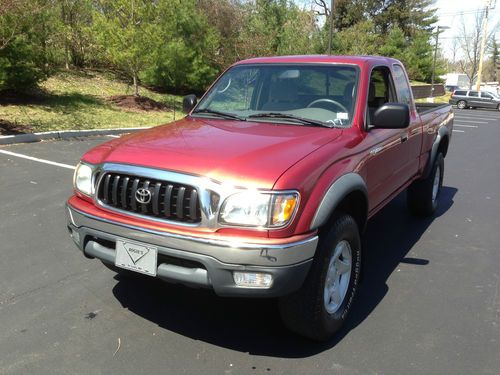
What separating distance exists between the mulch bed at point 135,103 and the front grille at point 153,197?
12009 mm

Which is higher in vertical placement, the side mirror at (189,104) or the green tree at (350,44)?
the green tree at (350,44)

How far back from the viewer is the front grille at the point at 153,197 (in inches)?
101

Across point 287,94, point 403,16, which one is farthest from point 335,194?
point 403,16

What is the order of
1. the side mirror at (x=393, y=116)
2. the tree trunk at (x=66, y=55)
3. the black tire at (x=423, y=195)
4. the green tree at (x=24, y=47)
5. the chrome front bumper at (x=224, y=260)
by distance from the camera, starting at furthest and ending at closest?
the tree trunk at (x=66, y=55) < the green tree at (x=24, y=47) < the black tire at (x=423, y=195) < the side mirror at (x=393, y=116) < the chrome front bumper at (x=224, y=260)

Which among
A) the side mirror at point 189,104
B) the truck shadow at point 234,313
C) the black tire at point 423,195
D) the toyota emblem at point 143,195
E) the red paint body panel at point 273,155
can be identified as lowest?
the truck shadow at point 234,313

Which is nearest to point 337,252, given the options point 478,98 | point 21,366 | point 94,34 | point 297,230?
point 297,230

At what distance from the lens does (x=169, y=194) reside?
2.61m

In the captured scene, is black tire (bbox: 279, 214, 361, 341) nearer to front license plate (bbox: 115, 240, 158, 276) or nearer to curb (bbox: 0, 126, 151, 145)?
front license plate (bbox: 115, 240, 158, 276)

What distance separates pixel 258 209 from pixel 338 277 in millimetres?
958

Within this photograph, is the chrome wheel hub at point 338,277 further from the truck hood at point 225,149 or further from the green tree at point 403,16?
the green tree at point 403,16

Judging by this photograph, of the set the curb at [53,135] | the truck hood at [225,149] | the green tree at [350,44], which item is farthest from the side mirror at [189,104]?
the green tree at [350,44]

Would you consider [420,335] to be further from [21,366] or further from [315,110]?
[21,366]

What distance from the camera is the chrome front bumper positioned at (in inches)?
95.6

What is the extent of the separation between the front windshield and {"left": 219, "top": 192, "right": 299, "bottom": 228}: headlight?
47.6 inches
